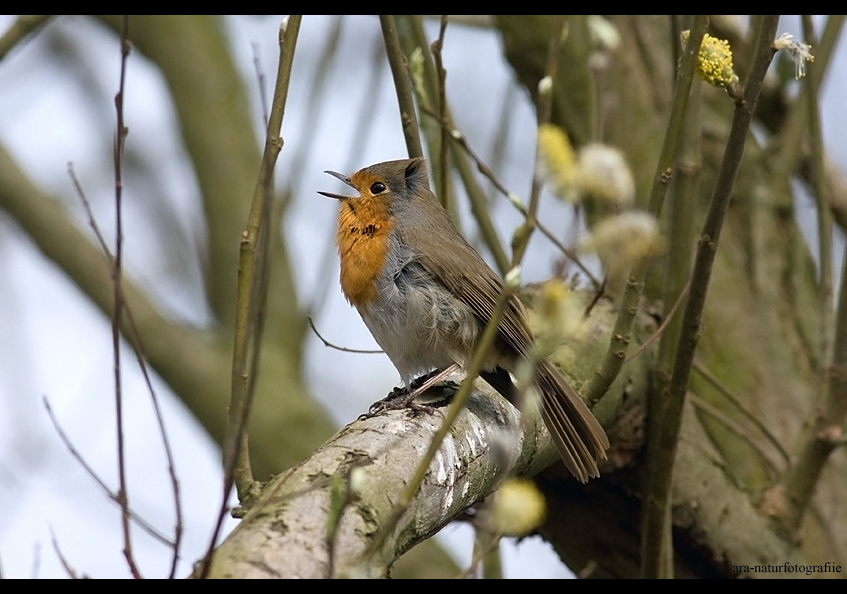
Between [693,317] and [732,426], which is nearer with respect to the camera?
[693,317]

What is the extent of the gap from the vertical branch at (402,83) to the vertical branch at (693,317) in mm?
1168

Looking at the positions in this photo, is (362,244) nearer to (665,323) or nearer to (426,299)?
(426,299)

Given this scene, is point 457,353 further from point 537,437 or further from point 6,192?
point 6,192

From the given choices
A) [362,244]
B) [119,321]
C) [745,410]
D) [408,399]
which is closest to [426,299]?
[362,244]

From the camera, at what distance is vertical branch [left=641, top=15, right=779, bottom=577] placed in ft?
7.25

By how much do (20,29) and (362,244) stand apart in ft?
4.99

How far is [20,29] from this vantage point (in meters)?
3.46

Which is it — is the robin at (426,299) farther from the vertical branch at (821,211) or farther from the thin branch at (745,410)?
the vertical branch at (821,211)

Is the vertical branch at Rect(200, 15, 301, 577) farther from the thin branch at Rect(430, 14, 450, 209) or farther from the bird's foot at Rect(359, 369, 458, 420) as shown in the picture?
the thin branch at Rect(430, 14, 450, 209)

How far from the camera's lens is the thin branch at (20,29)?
3.39 metres

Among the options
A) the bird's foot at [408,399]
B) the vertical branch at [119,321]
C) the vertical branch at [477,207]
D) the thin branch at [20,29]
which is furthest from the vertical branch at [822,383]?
the thin branch at [20,29]

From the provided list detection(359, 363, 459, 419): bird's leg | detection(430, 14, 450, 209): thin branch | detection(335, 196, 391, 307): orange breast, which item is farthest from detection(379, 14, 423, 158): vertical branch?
detection(359, 363, 459, 419): bird's leg

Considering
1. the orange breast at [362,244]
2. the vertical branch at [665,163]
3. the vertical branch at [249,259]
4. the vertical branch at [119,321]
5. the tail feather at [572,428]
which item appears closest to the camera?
the vertical branch at [119,321]
